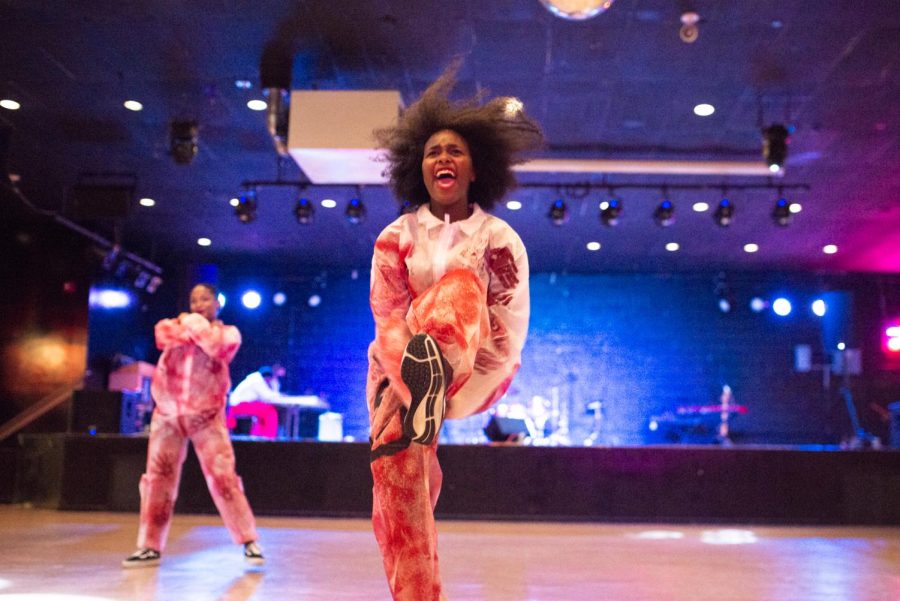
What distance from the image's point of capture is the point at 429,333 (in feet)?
6.60

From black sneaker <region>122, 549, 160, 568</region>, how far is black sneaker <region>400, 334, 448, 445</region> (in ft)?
10.4

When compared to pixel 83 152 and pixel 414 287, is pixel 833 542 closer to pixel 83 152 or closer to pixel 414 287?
pixel 414 287

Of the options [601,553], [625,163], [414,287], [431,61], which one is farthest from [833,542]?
[414,287]

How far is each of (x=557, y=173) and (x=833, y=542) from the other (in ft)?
15.0

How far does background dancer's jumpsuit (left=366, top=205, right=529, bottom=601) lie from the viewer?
2.07 meters

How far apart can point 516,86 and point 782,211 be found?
12.4 feet

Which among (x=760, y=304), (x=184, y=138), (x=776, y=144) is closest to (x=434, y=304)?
(x=184, y=138)

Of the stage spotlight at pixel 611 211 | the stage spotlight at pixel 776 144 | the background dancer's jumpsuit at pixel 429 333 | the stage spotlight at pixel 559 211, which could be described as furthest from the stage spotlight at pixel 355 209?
the background dancer's jumpsuit at pixel 429 333

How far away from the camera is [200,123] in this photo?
8.14m

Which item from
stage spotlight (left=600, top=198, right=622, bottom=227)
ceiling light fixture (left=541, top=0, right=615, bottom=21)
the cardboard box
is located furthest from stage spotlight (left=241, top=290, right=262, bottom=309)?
ceiling light fixture (left=541, top=0, right=615, bottom=21)

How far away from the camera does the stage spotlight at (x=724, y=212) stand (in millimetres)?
9531

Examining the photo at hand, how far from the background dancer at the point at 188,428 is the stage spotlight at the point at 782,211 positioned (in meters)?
6.63

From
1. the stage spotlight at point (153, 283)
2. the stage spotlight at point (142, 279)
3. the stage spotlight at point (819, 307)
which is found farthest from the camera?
the stage spotlight at point (819, 307)

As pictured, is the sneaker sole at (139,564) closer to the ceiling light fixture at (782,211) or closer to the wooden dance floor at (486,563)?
the wooden dance floor at (486,563)
